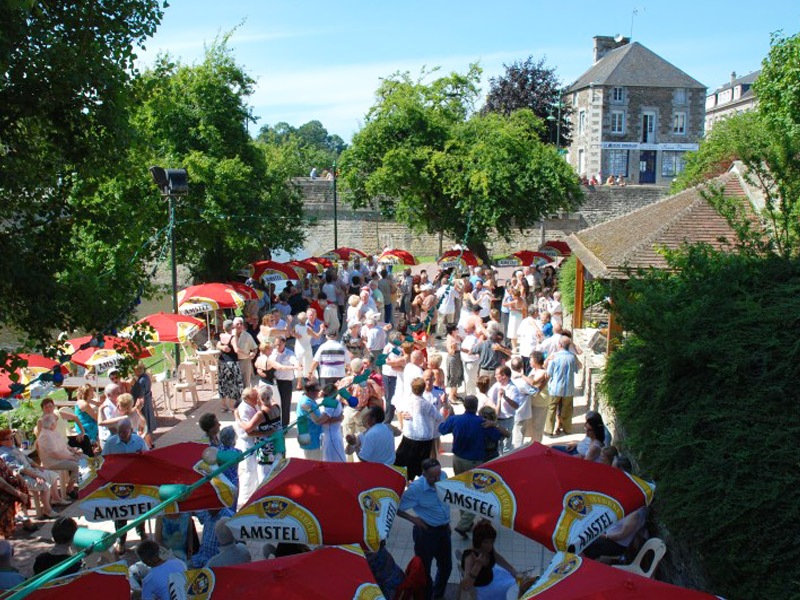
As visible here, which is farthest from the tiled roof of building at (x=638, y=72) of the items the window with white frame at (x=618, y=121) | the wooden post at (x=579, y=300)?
the wooden post at (x=579, y=300)

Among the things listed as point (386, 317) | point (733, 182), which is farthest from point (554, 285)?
point (733, 182)

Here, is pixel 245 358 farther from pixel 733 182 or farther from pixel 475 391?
pixel 733 182

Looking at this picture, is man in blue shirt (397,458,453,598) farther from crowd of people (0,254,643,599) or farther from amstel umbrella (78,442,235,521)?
amstel umbrella (78,442,235,521)

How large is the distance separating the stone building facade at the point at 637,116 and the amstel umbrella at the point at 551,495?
5471 cm

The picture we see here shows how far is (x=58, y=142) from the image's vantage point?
6.98 metres

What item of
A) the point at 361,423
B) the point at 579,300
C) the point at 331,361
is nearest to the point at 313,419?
the point at 361,423

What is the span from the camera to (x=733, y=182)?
15.2m

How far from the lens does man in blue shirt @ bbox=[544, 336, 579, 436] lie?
10727 millimetres

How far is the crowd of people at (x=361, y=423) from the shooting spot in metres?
6.68

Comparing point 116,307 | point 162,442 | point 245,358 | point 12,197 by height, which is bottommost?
point 162,442

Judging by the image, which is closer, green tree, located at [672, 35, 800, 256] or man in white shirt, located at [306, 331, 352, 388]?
green tree, located at [672, 35, 800, 256]

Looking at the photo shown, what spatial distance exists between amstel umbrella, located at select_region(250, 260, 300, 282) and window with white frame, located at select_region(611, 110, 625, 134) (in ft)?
143

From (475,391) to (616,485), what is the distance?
22.1ft

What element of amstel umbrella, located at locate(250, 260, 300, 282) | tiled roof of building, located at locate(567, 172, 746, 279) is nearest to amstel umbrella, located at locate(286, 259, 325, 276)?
amstel umbrella, located at locate(250, 260, 300, 282)
